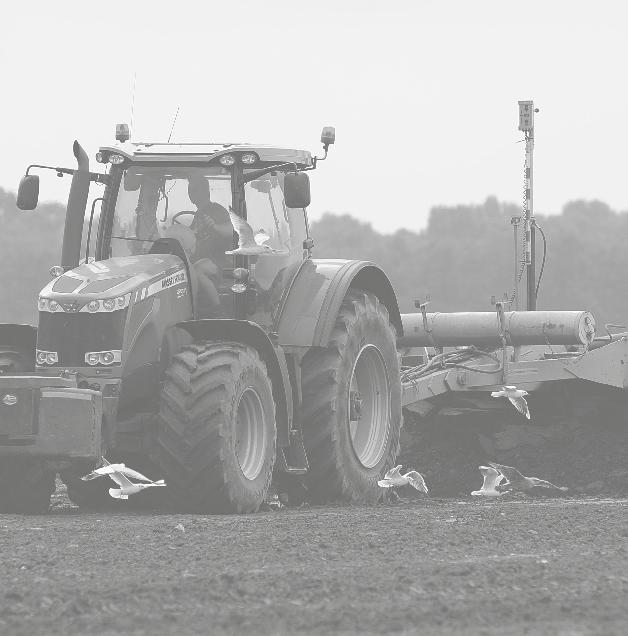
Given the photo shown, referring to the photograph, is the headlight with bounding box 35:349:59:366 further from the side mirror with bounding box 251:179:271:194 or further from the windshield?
the side mirror with bounding box 251:179:271:194

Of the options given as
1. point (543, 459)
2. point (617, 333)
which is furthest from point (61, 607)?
point (617, 333)

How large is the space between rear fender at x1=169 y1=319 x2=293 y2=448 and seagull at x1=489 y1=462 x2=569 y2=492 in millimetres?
2546

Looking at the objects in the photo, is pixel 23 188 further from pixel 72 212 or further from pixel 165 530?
pixel 165 530

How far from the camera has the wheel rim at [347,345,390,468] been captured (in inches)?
465

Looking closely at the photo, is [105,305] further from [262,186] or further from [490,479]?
[490,479]

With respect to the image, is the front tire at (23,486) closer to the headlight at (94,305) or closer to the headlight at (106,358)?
the headlight at (106,358)

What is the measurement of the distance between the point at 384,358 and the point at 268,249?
5.49ft

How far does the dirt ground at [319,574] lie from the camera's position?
5.64m

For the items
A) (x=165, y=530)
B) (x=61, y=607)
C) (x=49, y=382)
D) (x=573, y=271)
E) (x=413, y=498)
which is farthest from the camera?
(x=573, y=271)

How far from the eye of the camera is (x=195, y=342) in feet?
33.2

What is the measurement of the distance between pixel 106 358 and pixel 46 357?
43 centimetres

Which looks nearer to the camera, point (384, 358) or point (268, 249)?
point (268, 249)

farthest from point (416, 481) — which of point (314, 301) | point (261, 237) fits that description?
point (261, 237)

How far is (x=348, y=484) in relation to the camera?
11188 millimetres
